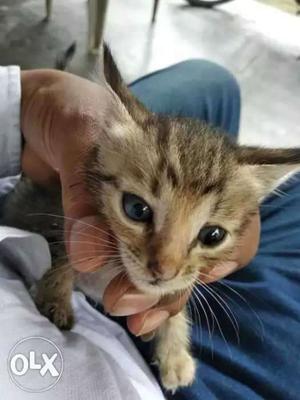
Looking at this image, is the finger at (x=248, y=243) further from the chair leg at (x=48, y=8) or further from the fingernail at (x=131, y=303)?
the chair leg at (x=48, y=8)

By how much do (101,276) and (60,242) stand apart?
92 millimetres

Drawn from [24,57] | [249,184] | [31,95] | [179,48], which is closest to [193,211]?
[249,184]

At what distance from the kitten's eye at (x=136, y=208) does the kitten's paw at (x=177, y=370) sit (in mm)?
268

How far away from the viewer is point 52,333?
2.31ft

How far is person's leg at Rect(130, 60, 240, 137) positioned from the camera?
1.14 m

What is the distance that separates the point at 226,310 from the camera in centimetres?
90

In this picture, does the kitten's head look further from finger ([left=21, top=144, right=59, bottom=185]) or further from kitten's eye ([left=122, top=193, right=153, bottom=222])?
finger ([left=21, top=144, right=59, bottom=185])

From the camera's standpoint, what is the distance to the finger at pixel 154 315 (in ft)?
2.45

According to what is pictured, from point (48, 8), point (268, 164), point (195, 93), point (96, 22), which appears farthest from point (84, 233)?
point (48, 8)

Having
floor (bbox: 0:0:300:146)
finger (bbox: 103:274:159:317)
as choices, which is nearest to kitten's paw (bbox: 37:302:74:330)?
finger (bbox: 103:274:159:317)

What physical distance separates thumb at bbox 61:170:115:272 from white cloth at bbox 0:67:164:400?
0.07 meters

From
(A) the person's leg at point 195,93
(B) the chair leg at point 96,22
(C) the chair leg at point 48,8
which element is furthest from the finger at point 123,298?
(C) the chair leg at point 48,8

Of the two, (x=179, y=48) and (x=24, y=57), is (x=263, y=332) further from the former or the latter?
(x=179, y=48)

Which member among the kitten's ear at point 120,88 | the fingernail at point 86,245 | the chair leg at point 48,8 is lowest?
the chair leg at point 48,8
